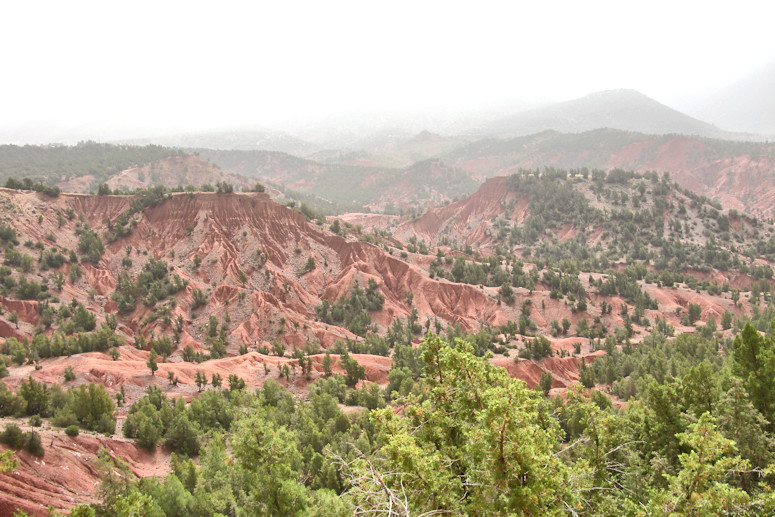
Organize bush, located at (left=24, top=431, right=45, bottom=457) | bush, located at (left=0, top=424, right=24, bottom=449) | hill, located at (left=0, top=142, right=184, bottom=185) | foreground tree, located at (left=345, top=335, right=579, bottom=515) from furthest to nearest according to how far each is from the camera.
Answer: hill, located at (left=0, top=142, right=184, bottom=185), bush, located at (left=24, top=431, right=45, bottom=457), bush, located at (left=0, top=424, right=24, bottom=449), foreground tree, located at (left=345, top=335, right=579, bottom=515)

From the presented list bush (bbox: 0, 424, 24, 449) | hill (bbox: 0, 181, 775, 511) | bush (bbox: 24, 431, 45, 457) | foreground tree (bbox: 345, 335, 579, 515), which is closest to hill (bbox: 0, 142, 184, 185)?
hill (bbox: 0, 181, 775, 511)

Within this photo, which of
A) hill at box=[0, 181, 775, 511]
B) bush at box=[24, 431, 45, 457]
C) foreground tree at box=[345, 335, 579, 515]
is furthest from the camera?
hill at box=[0, 181, 775, 511]

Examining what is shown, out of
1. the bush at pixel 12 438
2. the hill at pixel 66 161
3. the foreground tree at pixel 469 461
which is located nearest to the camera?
the foreground tree at pixel 469 461

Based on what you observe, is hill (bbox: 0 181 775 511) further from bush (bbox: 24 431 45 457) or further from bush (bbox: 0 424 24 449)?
bush (bbox: 0 424 24 449)

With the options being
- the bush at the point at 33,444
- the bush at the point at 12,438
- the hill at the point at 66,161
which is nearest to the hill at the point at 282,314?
the bush at the point at 33,444

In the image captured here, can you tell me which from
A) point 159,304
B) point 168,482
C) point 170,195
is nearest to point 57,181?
point 170,195

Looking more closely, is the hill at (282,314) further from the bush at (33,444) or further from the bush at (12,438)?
the bush at (12,438)

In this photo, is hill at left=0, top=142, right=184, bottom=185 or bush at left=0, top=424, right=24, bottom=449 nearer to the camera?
bush at left=0, top=424, right=24, bottom=449

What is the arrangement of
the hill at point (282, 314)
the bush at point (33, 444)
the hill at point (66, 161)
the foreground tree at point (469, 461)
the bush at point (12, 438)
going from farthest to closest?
the hill at point (66, 161), the hill at point (282, 314), the bush at point (33, 444), the bush at point (12, 438), the foreground tree at point (469, 461)

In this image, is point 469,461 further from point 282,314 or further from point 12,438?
point 282,314

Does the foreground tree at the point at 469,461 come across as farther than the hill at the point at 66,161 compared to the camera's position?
No

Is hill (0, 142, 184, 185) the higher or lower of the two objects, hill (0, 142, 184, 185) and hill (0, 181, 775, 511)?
the higher

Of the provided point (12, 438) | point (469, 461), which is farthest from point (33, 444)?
point (469, 461)

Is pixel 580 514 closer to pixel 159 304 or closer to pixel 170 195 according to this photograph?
pixel 159 304
